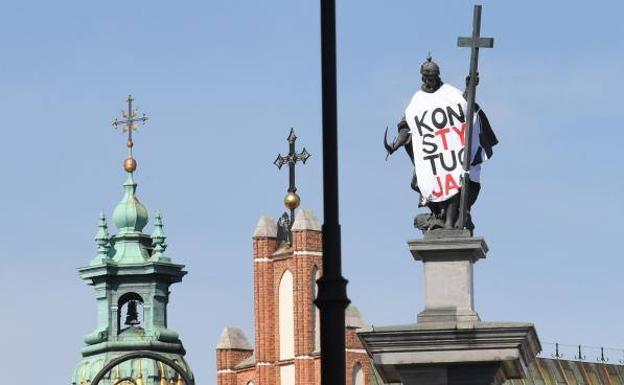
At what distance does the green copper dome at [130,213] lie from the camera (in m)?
92.3

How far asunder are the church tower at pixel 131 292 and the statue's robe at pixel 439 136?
1882 inches

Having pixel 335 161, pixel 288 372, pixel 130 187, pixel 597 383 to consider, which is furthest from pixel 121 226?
pixel 335 161

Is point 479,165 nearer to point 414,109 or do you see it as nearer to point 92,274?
point 414,109

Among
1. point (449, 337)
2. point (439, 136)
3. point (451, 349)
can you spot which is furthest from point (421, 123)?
point (451, 349)

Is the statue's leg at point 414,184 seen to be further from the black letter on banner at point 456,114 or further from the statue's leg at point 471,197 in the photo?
the black letter on banner at point 456,114

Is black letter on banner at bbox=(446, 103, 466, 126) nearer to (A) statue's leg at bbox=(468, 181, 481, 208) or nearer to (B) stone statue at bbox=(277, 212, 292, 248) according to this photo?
(A) statue's leg at bbox=(468, 181, 481, 208)

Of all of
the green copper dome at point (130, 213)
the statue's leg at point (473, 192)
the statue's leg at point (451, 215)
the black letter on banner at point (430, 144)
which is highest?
the green copper dome at point (130, 213)

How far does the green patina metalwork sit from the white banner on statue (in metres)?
47.5

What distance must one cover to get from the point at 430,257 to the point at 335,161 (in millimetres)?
9344

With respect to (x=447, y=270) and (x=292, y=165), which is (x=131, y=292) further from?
(x=447, y=270)

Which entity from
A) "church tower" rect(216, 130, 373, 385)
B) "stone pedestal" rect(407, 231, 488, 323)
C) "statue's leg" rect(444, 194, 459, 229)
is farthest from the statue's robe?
"church tower" rect(216, 130, 373, 385)

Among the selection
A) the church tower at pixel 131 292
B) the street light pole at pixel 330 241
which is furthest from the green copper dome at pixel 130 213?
the street light pole at pixel 330 241

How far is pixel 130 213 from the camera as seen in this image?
303 ft

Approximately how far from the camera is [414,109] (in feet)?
115
